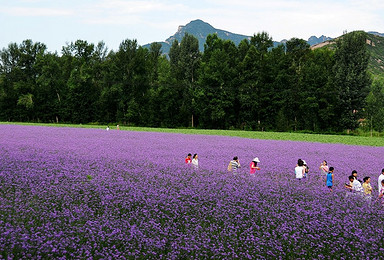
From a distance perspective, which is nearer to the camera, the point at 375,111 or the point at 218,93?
the point at 375,111

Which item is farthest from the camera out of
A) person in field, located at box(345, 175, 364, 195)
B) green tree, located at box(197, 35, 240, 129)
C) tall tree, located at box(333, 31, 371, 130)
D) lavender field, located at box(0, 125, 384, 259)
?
green tree, located at box(197, 35, 240, 129)

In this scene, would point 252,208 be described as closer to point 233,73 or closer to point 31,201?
point 31,201

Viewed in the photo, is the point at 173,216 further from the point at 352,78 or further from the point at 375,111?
the point at 375,111

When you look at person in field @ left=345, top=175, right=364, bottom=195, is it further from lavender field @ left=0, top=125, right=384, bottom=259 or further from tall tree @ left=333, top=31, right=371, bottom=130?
tall tree @ left=333, top=31, right=371, bottom=130

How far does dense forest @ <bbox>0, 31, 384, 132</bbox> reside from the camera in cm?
6302

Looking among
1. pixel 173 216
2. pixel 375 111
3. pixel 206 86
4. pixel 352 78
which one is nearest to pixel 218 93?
pixel 206 86

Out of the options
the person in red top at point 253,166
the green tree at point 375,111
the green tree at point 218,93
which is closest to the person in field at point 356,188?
the person in red top at point 253,166

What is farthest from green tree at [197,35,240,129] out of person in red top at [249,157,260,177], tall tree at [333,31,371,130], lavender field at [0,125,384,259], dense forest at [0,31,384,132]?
lavender field at [0,125,384,259]

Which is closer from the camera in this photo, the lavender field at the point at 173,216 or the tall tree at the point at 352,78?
the lavender field at the point at 173,216

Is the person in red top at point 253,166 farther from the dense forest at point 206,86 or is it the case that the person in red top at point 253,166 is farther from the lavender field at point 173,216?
the dense forest at point 206,86

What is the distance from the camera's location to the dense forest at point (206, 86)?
63.0 metres

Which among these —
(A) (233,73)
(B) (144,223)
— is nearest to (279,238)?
(B) (144,223)

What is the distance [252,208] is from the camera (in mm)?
9633

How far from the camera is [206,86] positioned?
2864 inches
